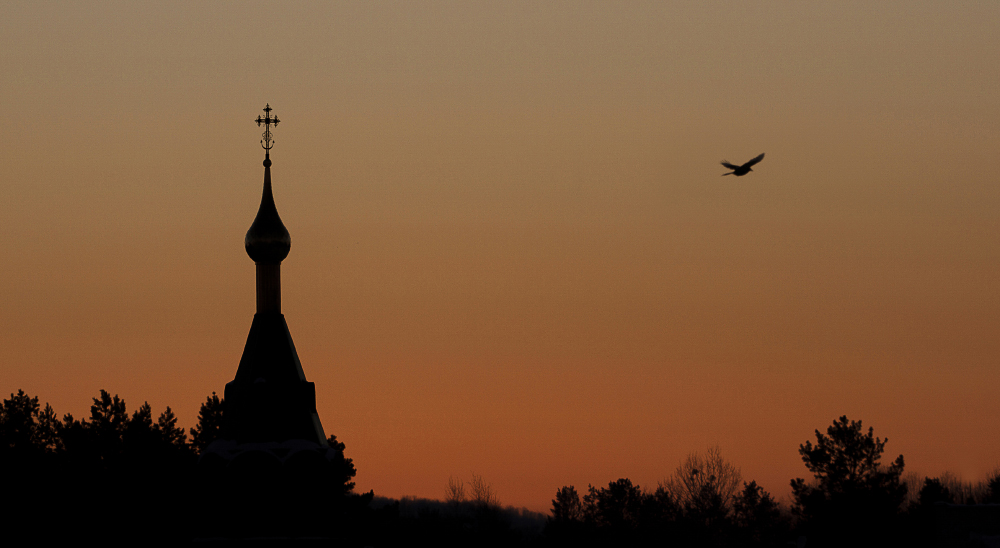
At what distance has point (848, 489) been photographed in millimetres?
94500

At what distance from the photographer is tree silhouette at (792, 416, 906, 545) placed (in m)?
92.9

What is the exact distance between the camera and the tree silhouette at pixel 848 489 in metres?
92.9

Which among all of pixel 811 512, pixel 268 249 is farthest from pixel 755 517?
pixel 268 249

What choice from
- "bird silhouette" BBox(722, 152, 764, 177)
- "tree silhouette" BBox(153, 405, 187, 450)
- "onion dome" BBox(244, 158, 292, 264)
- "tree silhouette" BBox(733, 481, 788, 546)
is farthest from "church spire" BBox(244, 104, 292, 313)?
"tree silhouette" BBox(733, 481, 788, 546)

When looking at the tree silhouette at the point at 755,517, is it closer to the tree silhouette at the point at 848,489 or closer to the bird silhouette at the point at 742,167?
the tree silhouette at the point at 848,489

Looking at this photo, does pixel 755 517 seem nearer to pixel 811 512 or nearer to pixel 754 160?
pixel 811 512

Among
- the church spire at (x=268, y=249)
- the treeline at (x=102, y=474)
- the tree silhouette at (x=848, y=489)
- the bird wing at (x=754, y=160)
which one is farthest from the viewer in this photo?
the tree silhouette at (x=848, y=489)

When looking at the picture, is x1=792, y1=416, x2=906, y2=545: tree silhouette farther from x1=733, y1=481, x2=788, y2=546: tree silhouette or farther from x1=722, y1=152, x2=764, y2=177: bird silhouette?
x1=722, y1=152, x2=764, y2=177: bird silhouette

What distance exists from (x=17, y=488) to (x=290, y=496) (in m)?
30.5

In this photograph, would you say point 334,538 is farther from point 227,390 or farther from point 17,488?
point 17,488

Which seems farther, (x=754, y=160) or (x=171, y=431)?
(x=171, y=431)

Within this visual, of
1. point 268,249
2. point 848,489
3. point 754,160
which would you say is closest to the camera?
point 754,160

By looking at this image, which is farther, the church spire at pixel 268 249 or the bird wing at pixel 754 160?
the church spire at pixel 268 249

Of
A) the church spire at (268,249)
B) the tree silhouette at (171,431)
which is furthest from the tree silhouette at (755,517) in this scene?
the church spire at (268,249)
